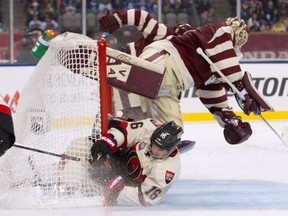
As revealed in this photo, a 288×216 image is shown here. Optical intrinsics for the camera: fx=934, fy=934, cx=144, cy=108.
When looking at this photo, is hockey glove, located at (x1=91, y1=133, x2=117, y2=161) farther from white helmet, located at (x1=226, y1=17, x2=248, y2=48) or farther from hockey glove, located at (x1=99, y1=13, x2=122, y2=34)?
hockey glove, located at (x1=99, y1=13, x2=122, y2=34)

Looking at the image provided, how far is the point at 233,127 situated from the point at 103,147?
1.20 meters

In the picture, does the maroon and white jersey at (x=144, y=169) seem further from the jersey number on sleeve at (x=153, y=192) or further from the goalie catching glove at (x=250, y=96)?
the goalie catching glove at (x=250, y=96)

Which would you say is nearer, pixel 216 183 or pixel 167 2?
pixel 216 183

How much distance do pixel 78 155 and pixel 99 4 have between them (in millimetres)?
4827

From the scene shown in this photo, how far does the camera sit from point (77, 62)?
4.92m

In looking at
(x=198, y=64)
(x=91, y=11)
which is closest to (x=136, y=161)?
(x=198, y=64)

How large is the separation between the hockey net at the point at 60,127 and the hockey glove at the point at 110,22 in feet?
2.58

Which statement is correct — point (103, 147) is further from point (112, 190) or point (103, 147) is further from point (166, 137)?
point (166, 137)

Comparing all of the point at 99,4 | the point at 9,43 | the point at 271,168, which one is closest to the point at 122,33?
the point at 99,4

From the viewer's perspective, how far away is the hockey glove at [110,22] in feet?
18.9

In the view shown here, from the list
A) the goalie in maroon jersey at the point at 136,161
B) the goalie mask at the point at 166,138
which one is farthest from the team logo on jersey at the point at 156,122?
the goalie mask at the point at 166,138

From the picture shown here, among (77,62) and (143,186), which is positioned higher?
(77,62)

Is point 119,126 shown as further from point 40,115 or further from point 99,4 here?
point 99,4

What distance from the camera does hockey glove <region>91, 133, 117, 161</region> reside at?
15.0 feet
